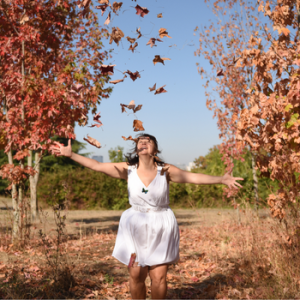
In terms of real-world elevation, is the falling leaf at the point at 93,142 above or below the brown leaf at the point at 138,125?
below

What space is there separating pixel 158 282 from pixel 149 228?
1.60ft

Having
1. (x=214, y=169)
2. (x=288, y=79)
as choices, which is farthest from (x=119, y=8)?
(x=214, y=169)

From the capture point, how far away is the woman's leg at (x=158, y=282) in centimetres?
298

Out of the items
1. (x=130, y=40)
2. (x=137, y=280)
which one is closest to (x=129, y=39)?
(x=130, y=40)

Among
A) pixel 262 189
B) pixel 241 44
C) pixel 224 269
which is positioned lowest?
pixel 224 269

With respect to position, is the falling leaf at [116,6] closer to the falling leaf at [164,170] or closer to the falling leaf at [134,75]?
the falling leaf at [134,75]

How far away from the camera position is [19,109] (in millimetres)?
6590

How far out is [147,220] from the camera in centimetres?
309

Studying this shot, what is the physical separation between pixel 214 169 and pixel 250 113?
12.8 meters

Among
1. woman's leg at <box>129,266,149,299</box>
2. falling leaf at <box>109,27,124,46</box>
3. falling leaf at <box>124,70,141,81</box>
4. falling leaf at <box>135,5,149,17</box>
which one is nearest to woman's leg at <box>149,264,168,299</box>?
woman's leg at <box>129,266,149,299</box>

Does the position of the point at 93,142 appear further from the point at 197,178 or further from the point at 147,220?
the point at 197,178

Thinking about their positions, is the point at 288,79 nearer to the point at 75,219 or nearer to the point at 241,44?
the point at 241,44

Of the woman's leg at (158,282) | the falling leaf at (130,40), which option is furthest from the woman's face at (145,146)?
the woman's leg at (158,282)

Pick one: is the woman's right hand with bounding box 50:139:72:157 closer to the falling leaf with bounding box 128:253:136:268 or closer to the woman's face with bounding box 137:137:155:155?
the woman's face with bounding box 137:137:155:155
